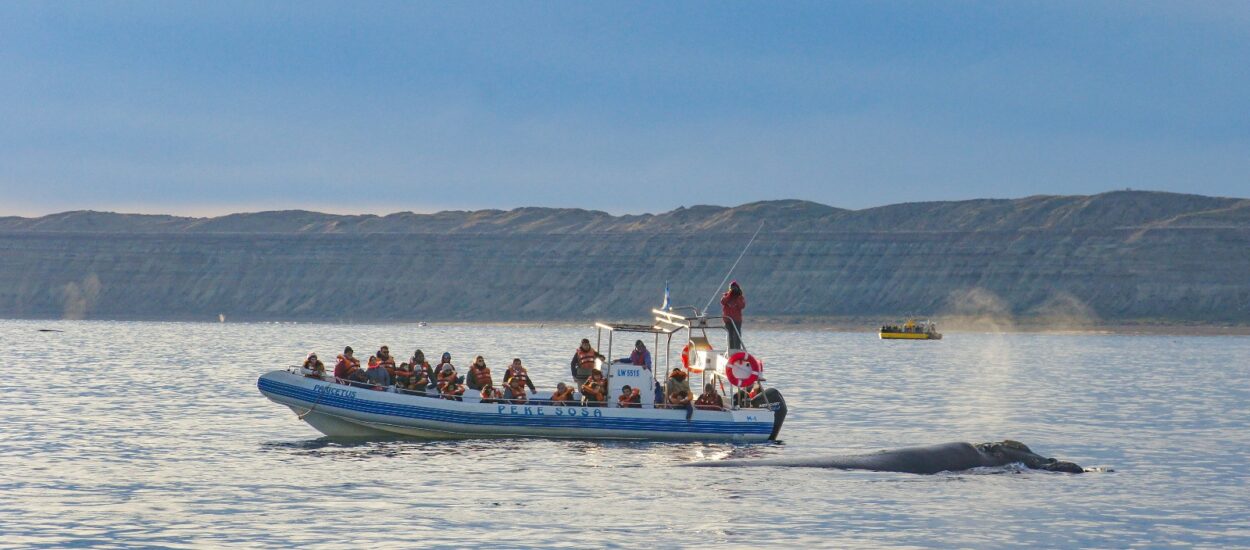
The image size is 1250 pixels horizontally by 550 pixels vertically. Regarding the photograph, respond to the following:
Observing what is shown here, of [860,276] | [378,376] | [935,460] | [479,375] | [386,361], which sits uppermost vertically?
[860,276]

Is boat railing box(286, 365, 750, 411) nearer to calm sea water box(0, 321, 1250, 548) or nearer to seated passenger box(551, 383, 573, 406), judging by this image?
seated passenger box(551, 383, 573, 406)

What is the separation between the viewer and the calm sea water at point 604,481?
22.5m

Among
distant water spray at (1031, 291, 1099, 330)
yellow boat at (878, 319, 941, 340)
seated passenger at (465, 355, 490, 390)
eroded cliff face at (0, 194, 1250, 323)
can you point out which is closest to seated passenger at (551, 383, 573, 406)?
seated passenger at (465, 355, 490, 390)

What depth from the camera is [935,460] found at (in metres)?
30.1

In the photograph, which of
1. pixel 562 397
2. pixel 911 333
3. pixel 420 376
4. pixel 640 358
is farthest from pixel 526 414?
pixel 911 333

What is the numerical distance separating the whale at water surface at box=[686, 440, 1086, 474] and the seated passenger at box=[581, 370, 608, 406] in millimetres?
4810

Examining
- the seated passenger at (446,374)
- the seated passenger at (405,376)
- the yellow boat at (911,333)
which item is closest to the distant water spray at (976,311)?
the yellow boat at (911,333)

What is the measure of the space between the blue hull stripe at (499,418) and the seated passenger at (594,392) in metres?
0.38

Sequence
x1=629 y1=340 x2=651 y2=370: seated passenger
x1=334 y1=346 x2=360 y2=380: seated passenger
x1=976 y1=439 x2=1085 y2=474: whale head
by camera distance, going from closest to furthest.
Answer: x1=976 y1=439 x2=1085 y2=474: whale head → x1=334 y1=346 x2=360 y2=380: seated passenger → x1=629 y1=340 x2=651 y2=370: seated passenger

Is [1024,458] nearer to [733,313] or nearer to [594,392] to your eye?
[733,313]

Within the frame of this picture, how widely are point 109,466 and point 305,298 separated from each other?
171m

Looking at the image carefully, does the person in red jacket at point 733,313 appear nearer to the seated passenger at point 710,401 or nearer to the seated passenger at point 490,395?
the seated passenger at point 710,401

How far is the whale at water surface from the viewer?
98.1 ft

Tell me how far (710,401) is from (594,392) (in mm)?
2643
